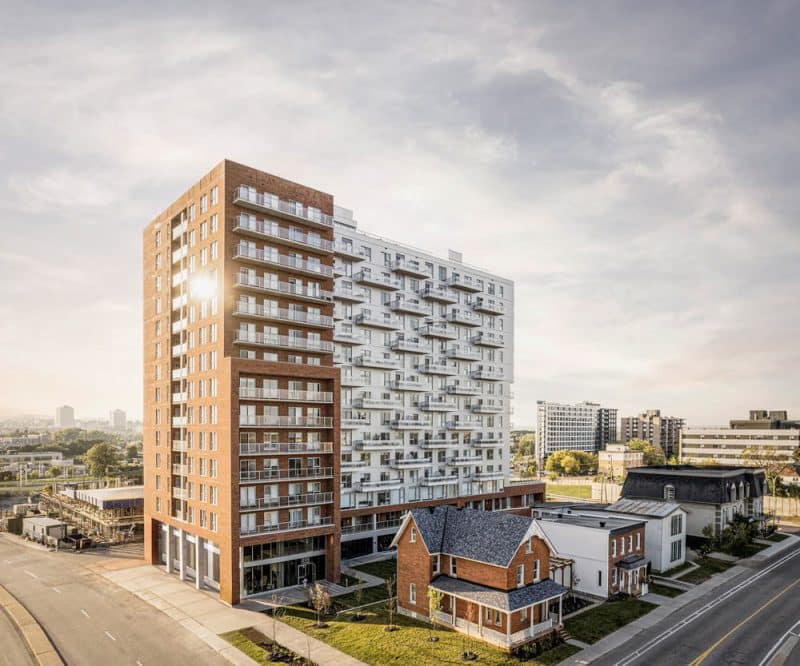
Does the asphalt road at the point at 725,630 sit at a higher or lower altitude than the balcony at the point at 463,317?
lower

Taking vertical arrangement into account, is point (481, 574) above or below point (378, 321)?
below

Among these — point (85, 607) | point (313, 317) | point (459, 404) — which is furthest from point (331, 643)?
point (459, 404)

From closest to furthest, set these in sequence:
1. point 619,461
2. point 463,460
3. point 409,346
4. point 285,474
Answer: point 285,474 → point 409,346 → point 463,460 → point 619,461

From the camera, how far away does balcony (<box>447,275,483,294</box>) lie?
80.8 metres

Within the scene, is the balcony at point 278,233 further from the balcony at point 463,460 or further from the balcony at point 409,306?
the balcony at point 463,460

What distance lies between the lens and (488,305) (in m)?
85.2

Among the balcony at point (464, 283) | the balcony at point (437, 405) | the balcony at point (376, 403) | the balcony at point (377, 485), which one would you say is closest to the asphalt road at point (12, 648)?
the balcony at point (377, 485)

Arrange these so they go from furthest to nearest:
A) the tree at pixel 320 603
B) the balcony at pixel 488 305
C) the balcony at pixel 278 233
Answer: the balcony at pixel 488 305 < the balcony at pixel 278 233 < the tree at pixel 320 603

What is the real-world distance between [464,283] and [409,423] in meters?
22.2

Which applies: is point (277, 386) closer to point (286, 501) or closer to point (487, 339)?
point (286, 501)

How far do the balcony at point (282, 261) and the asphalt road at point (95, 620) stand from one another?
31.5 m

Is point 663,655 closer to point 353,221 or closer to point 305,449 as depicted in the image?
point 305,449

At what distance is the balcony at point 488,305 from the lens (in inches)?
3302

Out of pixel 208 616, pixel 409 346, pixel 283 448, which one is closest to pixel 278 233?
pixel 283 448
